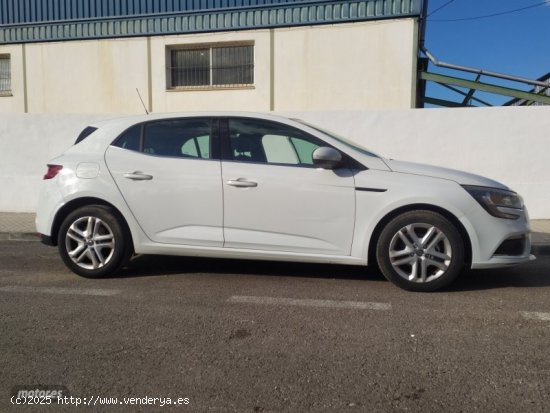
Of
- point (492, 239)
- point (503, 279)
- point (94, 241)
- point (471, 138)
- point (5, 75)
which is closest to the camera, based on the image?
point (492, 239)

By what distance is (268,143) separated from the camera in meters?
4.83

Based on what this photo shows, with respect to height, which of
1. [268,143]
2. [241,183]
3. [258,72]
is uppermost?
[258,72]

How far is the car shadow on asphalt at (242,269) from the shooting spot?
5.19 metres

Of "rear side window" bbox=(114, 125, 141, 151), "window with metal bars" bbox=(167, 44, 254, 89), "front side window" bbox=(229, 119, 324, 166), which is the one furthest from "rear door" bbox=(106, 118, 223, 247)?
"window with metal bars" bbox=(167, 44, 254, 89)

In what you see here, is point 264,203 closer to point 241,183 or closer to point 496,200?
point 241,183

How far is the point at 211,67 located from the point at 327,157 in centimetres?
793

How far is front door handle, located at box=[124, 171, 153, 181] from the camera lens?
4.83 metres

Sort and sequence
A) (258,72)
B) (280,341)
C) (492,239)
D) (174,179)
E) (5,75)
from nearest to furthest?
Answer: 1. (280,341)
2. (492,239)
3. (174,179)
4. (258,72)
5. (5,75)

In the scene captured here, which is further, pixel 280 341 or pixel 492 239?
pixel 492 239

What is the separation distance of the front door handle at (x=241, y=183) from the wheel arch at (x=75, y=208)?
119cm

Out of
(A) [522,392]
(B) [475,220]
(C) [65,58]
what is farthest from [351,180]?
(C) [65,58]

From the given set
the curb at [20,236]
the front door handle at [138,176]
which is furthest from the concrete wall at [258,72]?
the front door handle at [138,176]

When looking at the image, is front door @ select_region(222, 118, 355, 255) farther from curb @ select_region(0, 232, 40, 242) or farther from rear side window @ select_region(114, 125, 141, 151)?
curb @ select_region(0, 232, 40, 242)

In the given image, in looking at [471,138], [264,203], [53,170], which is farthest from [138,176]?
[471,138]
